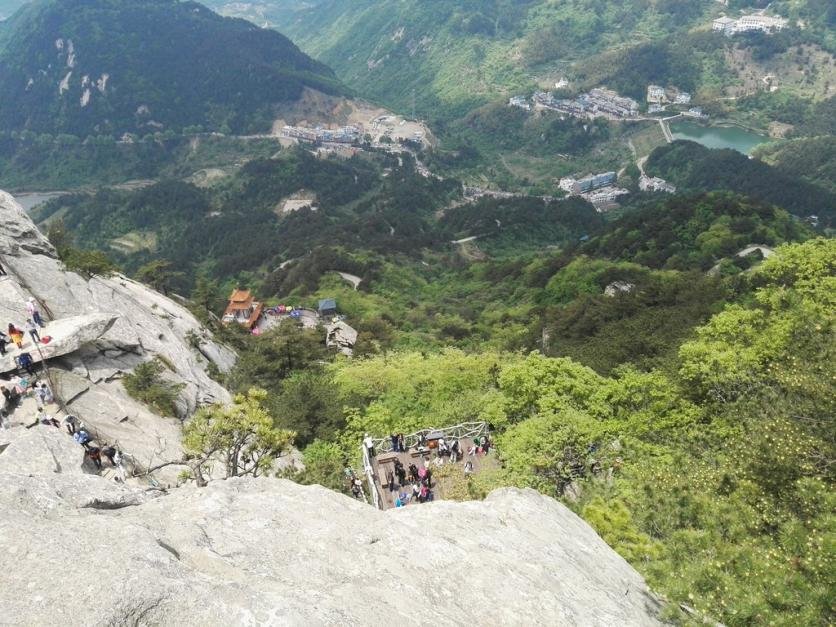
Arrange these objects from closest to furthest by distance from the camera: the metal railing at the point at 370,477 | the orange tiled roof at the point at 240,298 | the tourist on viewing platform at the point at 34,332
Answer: the metal railing at the point at 370,477, the tourist on viewing platform at the point at 34,332, the orange tiled roof at the point at 240,298

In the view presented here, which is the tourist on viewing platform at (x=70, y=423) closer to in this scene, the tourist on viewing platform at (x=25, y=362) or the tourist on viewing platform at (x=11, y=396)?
the tourist on viewing platform at (x=11, y=396)

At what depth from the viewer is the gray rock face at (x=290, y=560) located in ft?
30.9

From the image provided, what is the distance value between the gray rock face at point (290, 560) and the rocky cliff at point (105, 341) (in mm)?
16838

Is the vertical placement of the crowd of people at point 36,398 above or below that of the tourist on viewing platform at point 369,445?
above

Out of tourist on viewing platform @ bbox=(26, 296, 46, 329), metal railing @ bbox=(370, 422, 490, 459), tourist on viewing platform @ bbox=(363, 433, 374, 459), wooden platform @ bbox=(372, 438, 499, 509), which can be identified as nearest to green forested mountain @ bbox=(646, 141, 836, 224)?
metal railing @ bbox=(370, 422, 490, 459)

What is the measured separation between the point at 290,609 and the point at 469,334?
75.2m

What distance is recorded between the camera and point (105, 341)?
36.3m

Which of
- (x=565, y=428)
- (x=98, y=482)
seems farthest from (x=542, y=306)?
(x=98, y=482)

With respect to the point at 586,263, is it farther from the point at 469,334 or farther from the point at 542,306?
the point at 469,334

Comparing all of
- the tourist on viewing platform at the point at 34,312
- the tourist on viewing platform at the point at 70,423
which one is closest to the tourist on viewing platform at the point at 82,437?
the tourist on viewing platform at the point at 70,423

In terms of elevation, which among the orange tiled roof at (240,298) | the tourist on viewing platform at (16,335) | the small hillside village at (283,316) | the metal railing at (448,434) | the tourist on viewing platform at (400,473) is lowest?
the small hillside village at (283,316)

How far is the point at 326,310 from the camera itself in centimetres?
10075

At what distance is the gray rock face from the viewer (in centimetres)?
943

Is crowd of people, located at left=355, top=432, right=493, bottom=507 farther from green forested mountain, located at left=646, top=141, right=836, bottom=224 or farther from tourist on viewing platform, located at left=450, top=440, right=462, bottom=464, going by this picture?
green forested mountain, located at left=646, top=141, right=836, bottom=224
